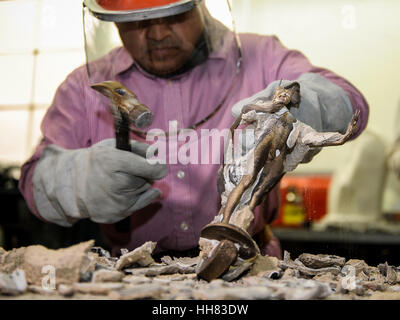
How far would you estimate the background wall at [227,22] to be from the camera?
85 centimetres

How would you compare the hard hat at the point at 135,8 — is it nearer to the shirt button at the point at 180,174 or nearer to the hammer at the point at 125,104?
the hammer at the point at 125,104

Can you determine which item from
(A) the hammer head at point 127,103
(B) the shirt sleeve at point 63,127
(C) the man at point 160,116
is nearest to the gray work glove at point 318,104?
(C) the man at point 160,116

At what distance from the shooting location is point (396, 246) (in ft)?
4.71

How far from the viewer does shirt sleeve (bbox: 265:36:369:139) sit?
743 mm

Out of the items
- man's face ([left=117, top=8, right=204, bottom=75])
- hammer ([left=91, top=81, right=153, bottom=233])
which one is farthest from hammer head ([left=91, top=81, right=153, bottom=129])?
man's face ([left=117, top=8, right=204, bottom=75])

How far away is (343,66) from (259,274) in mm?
736

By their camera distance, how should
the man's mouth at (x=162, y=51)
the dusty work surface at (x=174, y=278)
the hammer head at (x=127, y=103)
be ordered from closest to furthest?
the dusty work surface at (x=174, y=278)
the hammer head at (x=127, y=103)
the man's mouth at (x=162, y=51)

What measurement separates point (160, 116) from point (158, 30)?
0.12 m

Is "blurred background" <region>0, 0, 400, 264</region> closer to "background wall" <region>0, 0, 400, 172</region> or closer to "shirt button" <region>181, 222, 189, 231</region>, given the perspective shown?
"background wall" <region>0, 0, 400, 172</region>

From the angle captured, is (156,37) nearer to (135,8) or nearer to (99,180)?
(135,8)

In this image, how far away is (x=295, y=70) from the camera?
769mm
